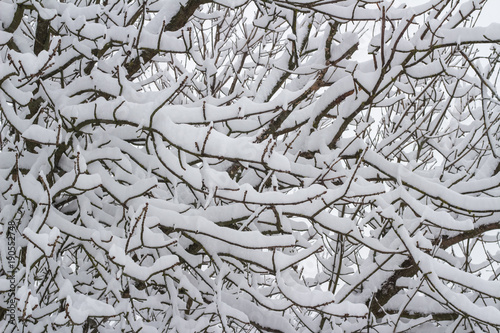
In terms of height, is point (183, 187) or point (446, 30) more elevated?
point (446, 30)

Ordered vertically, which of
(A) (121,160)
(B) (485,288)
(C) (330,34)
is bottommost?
(B) (485,288)

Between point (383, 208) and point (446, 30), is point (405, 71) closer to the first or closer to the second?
point (446, 30)

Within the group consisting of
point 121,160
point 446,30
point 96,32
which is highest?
point 446,30

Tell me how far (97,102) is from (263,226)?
1404 millimetres

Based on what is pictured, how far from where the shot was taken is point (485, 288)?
216 centimetres

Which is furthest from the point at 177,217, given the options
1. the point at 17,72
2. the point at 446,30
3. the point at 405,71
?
the point at 446,30

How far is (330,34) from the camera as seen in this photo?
3.05m

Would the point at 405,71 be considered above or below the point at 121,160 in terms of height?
above

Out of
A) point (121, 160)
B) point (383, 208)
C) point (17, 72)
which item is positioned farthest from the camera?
point (383, 208)

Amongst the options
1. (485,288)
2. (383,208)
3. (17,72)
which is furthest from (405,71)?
(17,72)

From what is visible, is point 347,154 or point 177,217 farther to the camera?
point 347,154

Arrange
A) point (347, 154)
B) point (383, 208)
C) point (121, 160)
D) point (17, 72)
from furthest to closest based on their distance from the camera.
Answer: point (347, 154) → point (383, 208) → point (121, 160) → point (17, 72)

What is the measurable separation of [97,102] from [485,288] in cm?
196

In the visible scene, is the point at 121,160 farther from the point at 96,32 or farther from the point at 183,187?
the point at 183,187
